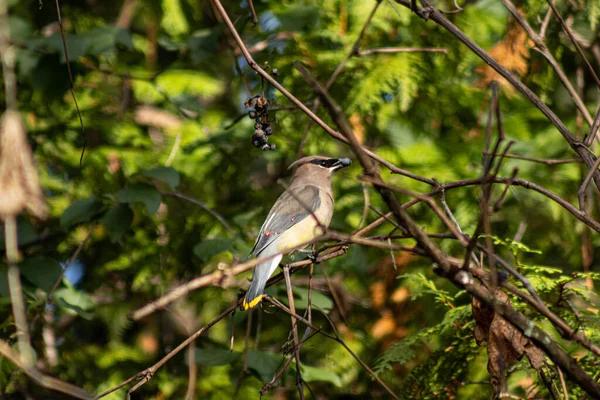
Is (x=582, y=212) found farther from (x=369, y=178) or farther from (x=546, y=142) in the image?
(x=546, y=142)

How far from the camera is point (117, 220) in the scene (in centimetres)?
393

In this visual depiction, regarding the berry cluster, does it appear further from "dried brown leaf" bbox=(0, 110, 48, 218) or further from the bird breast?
the bird breast

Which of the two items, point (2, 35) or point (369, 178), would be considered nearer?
point (369, 178)

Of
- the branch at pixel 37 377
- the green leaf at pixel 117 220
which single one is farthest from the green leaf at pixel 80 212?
the branch at pixel 37 377

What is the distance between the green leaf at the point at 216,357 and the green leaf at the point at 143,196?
779 mm

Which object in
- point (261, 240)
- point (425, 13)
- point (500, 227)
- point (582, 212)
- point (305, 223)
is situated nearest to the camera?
point (582, 212)

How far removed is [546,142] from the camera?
5.01m

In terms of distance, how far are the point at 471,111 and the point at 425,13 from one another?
8.44 feet

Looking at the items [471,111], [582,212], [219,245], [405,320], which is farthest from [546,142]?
[582,212]

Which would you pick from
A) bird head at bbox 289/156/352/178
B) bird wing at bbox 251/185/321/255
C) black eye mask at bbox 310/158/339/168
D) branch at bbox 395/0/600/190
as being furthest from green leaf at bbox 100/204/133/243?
branch at bbox 395/0/600/190

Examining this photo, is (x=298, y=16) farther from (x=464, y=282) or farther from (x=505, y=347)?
(x=464, y=282)

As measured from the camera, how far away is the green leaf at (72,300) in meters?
3.69

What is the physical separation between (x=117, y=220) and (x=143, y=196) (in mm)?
203

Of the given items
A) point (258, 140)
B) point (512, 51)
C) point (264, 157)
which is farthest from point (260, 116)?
point (264, 157)
